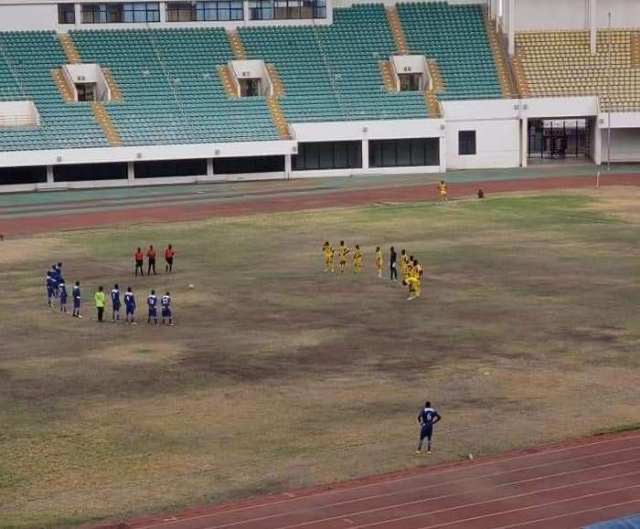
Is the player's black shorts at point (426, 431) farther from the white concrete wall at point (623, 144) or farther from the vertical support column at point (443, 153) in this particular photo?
the white concrete wall at point (623, 144)

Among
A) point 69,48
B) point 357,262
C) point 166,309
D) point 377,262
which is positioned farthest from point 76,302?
point 69,48

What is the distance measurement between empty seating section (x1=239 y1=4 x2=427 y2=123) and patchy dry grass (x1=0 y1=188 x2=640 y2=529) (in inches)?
1020

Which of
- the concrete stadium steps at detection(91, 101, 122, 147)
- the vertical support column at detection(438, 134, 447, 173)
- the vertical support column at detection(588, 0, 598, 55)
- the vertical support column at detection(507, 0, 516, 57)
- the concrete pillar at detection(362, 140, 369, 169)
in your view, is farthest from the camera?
the vertical support column at detection(507, 0, 516, 57)

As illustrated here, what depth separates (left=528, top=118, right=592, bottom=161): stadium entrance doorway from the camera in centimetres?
8969

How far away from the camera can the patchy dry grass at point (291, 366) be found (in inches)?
1043

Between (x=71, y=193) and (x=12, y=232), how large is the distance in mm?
14543

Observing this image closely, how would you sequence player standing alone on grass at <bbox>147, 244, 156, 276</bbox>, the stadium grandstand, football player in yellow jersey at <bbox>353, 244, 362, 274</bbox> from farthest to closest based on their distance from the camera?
the stadium grandstand < football player in yellow jersey at <bbox>353, 244, 362, 274</bbox> < player standing alone on grass at <bbox>147, 244, 156, 276</bbox>

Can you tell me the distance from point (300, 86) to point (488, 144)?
11606 millimetres

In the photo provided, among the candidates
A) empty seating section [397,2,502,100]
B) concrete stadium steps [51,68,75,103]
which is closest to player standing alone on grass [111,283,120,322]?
concrete stadium steps [51,68,75,103]

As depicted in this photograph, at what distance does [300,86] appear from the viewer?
270 ft

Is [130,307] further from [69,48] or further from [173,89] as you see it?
[69,48]

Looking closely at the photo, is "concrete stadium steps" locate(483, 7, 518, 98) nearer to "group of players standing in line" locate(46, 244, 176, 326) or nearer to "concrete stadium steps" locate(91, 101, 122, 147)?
"concrete stadium steps" locate(91, 101, 122, 147)

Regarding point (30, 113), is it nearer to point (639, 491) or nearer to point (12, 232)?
point (12, 232)

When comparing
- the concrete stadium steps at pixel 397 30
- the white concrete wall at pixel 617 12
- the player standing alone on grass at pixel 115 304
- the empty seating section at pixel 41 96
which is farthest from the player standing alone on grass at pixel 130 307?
the white concrete wall at pixel 617 12
